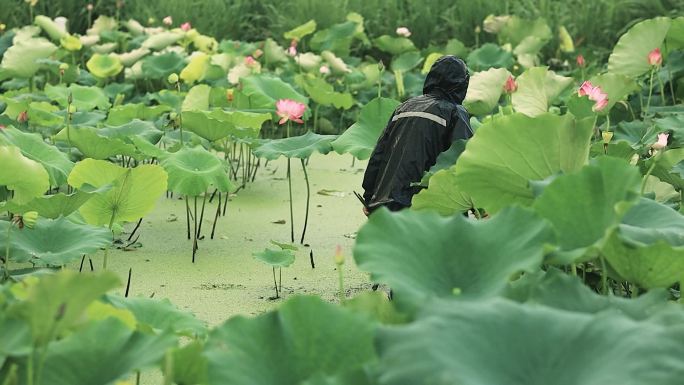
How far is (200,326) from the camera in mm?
1957

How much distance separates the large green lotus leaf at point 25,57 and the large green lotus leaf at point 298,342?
4.05m

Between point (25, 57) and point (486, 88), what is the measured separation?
265cm

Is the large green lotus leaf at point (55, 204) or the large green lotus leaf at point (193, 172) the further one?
the large green lotus leaf at point (193, 172)

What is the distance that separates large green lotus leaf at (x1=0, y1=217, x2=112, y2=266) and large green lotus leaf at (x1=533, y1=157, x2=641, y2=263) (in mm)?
1070

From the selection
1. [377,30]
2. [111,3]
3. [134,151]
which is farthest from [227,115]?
[111,3]

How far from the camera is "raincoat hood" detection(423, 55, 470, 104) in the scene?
315 centimetres

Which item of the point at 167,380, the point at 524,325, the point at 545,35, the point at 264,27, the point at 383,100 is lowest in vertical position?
the point at 264,27

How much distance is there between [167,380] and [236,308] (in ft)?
5.64

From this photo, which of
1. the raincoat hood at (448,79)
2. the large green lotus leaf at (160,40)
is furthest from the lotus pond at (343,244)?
the large green lotus leaf at (160,40)

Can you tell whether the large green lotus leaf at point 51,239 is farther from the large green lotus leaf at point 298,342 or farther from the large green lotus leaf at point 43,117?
the large green lotus leaf at point 43,117

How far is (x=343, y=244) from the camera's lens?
3.75 metres

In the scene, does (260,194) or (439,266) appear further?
(260,194)

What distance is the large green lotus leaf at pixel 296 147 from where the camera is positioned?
3555 millimetres

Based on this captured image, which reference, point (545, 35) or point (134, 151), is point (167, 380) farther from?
point (545, 35)
